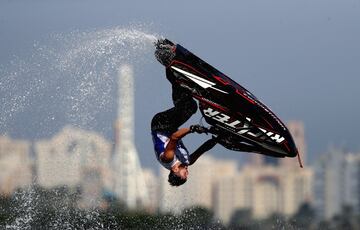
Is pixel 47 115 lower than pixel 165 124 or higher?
higher

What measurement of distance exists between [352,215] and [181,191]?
242cm

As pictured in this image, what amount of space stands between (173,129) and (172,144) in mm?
306

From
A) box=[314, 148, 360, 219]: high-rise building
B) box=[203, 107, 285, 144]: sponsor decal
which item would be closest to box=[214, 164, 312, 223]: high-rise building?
box=[314, 148, 360, 219]: high-rise building

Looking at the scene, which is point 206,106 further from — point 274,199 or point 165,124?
point 274,199

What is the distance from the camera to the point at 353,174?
2019 cm

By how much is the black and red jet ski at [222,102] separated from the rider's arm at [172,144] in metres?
0.31

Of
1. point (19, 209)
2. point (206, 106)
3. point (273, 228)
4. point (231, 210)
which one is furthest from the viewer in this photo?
point (231, 210)

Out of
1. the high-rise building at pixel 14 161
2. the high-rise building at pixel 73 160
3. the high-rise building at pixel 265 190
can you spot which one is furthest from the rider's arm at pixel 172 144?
the high-rise building at pixel 265 190

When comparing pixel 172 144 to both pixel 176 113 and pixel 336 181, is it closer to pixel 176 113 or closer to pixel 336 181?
pixel 176 113

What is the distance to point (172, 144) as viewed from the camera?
12375 mm

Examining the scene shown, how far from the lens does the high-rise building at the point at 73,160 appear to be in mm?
18031

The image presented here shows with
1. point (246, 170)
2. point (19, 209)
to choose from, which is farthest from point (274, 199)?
point (19, 209)

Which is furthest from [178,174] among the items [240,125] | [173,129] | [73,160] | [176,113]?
[73,160]

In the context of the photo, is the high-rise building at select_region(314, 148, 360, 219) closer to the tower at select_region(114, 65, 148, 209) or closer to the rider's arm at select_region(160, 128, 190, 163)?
the tower at select_region(114, 65, 148, 209)
